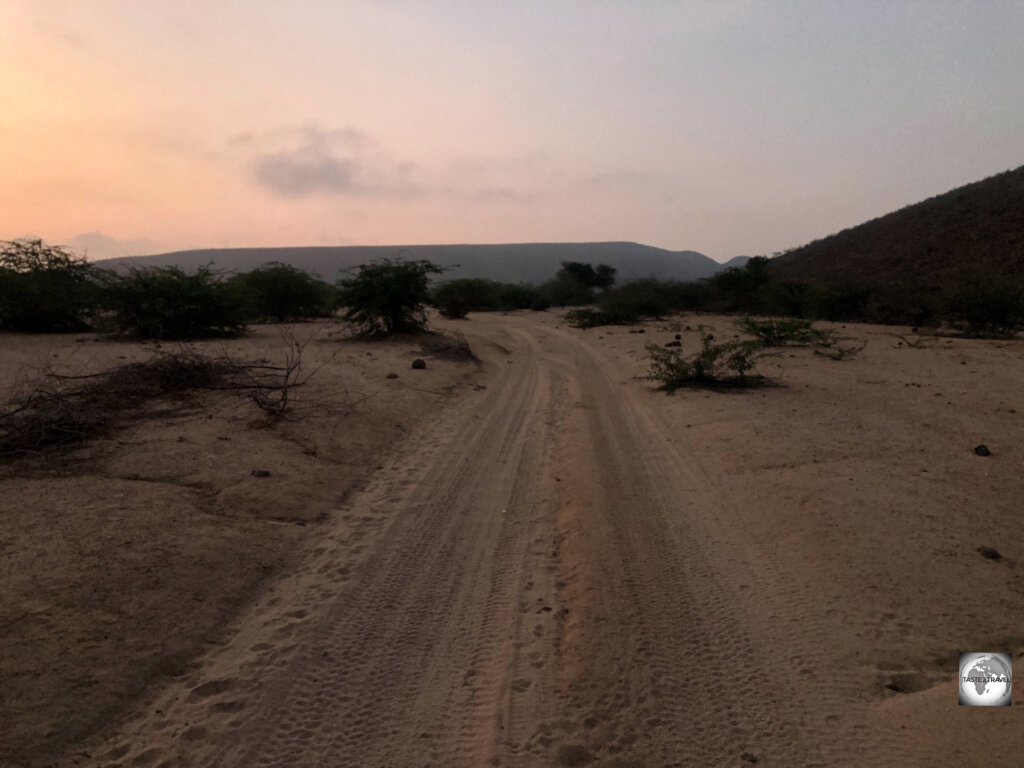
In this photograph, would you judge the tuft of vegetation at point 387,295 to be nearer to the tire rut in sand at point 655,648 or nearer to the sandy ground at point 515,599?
the sandy ground at point 515,599

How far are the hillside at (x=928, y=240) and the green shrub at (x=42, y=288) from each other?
3314 cm

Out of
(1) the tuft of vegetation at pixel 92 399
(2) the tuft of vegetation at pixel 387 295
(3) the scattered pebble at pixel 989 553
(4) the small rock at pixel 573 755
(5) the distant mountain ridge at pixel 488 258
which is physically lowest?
(4) the small rock at pixel 573 755

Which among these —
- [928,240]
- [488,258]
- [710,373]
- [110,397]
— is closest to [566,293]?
[928,240]

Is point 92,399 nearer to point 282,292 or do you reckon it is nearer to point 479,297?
point 282,292

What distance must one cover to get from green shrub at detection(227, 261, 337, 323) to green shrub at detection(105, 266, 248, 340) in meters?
4.77

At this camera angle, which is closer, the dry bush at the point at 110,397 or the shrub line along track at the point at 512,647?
the shrub line along track at the point at 512,647

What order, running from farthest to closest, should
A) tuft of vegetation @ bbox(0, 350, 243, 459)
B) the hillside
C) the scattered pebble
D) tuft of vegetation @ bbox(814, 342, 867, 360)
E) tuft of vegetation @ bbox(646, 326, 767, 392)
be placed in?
1. the hillside
2. tuft of vegetation @ bbox(814, 342, 867, 360)
3. tuft of vegetation @ bbox(646, 326, 767, 392)
4. tuft of vegetation @ bbox(0, 350, 243, 459)
5. the scattered pebble

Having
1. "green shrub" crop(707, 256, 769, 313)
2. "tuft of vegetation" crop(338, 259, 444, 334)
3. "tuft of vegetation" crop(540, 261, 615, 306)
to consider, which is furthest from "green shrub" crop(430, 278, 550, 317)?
"green shrub" crop(707, 256, 769, 313)

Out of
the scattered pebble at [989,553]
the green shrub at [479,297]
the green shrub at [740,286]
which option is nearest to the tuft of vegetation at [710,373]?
the scattered pebble at [989,553]

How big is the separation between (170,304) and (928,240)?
147ft

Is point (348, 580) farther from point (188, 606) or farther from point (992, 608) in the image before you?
point (992, 608)

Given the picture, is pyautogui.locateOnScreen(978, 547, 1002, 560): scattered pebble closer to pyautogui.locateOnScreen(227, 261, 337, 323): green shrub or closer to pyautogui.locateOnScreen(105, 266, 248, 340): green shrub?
pyautogui.locateOnScreen(105, 266, 248, 340): green shrub

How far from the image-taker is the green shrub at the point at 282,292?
25.4 metres

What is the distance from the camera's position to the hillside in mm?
35031
